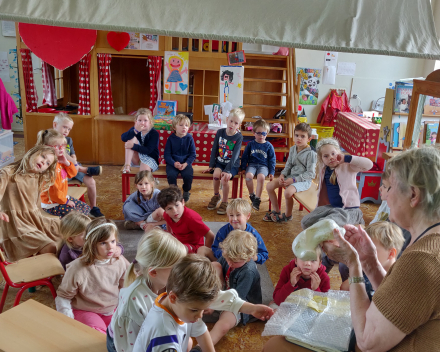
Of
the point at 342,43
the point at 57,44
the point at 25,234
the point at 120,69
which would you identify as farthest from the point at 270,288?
the point at 120,69

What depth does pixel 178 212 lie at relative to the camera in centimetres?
349

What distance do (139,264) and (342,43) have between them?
1534 mm

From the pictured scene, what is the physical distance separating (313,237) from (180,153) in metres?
3.41

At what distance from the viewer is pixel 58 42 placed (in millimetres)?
6086

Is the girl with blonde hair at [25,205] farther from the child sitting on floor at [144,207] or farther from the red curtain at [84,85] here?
the red curtain at [84,85]

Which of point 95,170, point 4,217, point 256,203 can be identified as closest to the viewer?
point 4,217

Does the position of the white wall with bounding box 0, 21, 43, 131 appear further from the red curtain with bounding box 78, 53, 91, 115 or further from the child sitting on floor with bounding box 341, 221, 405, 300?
the child sitting on floor with bounding box 341, 221, 405, 300

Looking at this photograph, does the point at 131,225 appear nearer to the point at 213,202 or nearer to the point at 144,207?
the point at 144,207

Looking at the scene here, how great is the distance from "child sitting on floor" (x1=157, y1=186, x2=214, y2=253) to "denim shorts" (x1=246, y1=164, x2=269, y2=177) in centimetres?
166

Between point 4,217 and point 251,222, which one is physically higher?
point 4,217

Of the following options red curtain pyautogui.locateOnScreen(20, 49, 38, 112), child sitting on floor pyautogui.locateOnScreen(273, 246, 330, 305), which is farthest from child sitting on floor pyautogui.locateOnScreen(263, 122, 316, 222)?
red curtain pyautogui.locateOnScreen(20, 49, 38, 112)

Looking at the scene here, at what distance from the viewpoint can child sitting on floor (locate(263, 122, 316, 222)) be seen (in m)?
4.74

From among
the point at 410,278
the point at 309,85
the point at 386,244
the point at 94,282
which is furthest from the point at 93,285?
the point at 309,85

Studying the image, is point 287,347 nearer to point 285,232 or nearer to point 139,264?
point 139,264
